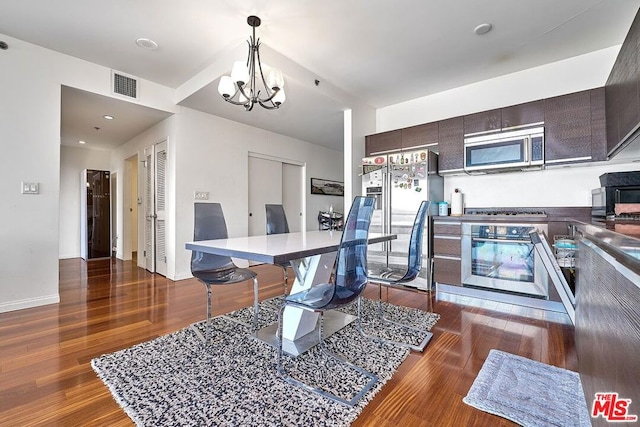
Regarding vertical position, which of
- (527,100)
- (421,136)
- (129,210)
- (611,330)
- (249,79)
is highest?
(527,100)

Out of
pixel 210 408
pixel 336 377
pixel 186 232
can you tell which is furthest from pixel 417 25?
pixel 186 232

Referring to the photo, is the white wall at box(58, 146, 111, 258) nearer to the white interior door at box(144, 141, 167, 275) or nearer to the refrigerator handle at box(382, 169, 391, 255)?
the white interior door at box(144, 141, 167, 275)

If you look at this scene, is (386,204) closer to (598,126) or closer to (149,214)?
(598,126)

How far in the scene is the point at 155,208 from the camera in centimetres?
436

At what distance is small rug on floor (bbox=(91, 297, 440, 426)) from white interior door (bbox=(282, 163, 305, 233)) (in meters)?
3.74

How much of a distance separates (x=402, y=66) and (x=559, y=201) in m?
2.36

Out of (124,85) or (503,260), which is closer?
(503,260)

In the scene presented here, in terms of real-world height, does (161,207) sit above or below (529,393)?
above

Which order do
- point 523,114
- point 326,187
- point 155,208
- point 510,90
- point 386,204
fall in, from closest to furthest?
1. point 523,114
2. point 510,90
3. point 386,204
4. point 155,208
5. point 326,187

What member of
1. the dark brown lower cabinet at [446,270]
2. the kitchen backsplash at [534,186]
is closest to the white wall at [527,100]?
the kitchen backsplash at [534,186]

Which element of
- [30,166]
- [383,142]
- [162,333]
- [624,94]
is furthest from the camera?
[383,142]

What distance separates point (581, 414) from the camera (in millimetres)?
1304

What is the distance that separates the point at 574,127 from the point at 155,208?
5.52 m

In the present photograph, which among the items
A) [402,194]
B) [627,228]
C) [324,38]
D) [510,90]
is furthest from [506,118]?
[627,228]
